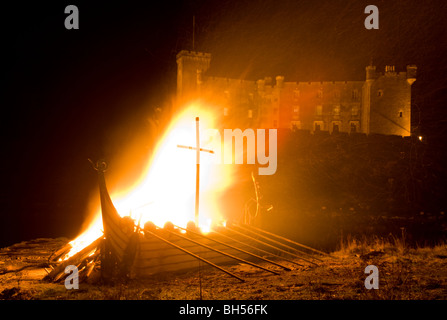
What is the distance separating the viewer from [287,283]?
9.77 m

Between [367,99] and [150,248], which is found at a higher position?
[367,99]

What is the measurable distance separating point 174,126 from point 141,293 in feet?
174

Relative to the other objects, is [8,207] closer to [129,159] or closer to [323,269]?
[129,159]

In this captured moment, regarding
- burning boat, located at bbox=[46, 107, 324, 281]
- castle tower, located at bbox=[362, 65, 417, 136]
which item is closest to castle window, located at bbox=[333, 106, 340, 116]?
castle tower, located at bbox=[362, 65, 417, 136]

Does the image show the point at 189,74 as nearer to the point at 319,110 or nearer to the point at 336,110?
the point at 319,110

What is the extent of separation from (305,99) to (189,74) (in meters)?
18.0

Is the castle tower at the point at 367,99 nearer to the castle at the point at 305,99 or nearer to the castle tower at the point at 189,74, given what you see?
the castle at the point at 305,99

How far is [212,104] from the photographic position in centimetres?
5819

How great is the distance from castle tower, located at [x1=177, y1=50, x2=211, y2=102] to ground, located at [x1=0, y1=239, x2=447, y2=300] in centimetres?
4556

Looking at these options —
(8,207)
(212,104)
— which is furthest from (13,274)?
(212,104)

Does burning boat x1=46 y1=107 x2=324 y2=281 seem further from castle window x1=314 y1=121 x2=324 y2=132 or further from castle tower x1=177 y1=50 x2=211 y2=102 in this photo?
castle window x1=314 y1=121 x2=324 y2=132

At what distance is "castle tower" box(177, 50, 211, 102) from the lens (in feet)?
187

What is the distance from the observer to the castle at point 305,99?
56.5 metres

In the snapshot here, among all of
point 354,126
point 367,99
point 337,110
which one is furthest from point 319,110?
point 367,99
